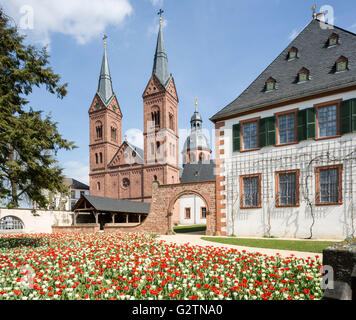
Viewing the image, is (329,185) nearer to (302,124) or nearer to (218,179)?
(302,124)

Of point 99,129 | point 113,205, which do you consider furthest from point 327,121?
point 99,129

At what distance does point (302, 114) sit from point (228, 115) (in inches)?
179

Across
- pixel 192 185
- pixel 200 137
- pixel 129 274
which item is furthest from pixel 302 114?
pixel 200 137

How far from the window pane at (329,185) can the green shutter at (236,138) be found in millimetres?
5052

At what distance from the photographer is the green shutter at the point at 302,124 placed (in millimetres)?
14922

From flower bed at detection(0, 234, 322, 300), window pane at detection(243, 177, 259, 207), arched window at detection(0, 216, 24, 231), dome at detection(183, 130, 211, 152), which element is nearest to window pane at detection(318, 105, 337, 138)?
window pane at detection(243, 177, 259, 207)

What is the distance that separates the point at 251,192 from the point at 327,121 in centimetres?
594

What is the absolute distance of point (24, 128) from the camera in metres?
9.34

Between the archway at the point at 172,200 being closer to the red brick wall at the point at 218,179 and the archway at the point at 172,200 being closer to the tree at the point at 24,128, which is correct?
the red brick wall at the point at 218,179

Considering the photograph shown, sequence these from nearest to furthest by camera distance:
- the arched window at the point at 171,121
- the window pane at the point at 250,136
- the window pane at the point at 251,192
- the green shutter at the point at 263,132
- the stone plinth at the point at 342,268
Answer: the stone plinth at the point at 342,268
the green shutter at the point at 263,132
the window pane at the point at 251,192
the window pane at the point at 250,136
the arched window at the point at 171,121

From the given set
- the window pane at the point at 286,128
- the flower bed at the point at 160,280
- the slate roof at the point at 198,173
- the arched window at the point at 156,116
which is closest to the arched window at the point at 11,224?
the flower bed at the point at 160,280
